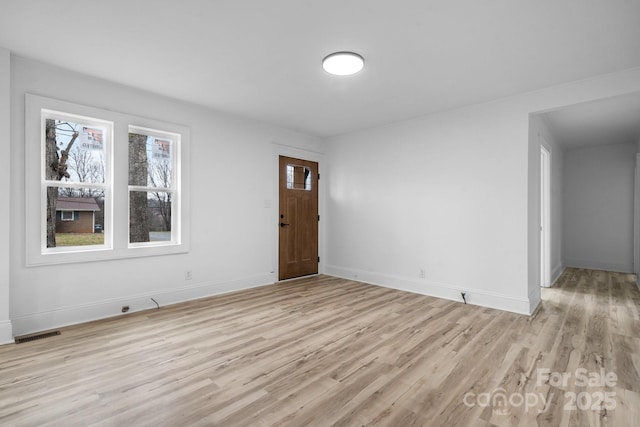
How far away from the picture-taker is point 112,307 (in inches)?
139

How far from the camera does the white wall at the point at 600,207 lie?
6254 mm

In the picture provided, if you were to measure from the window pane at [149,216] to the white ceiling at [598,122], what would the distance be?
16.8 ft

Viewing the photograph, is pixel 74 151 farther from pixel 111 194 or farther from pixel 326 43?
pixel 326 43

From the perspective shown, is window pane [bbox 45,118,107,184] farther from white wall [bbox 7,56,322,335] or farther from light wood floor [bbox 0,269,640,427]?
light wood floor [bbox 0,269,640,427]

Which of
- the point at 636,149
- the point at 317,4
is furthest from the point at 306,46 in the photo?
the point at 636,149

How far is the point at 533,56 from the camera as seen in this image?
285 cm

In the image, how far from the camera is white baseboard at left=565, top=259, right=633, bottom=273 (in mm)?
6273

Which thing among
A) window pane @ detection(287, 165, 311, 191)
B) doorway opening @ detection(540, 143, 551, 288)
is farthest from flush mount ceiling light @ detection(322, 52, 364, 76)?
doorway opening @ detection(540, 143, 551, 288)

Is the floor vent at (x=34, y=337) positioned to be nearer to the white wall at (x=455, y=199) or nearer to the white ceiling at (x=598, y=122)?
the white wall at (x=455, y=199)

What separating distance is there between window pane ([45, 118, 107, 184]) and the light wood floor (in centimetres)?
166

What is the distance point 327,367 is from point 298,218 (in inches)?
138

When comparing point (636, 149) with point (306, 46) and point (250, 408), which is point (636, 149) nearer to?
point (306, 46)

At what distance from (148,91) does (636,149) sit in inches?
341

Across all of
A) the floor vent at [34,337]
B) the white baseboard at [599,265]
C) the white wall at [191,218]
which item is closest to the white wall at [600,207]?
the white baseboard at [599,265]
